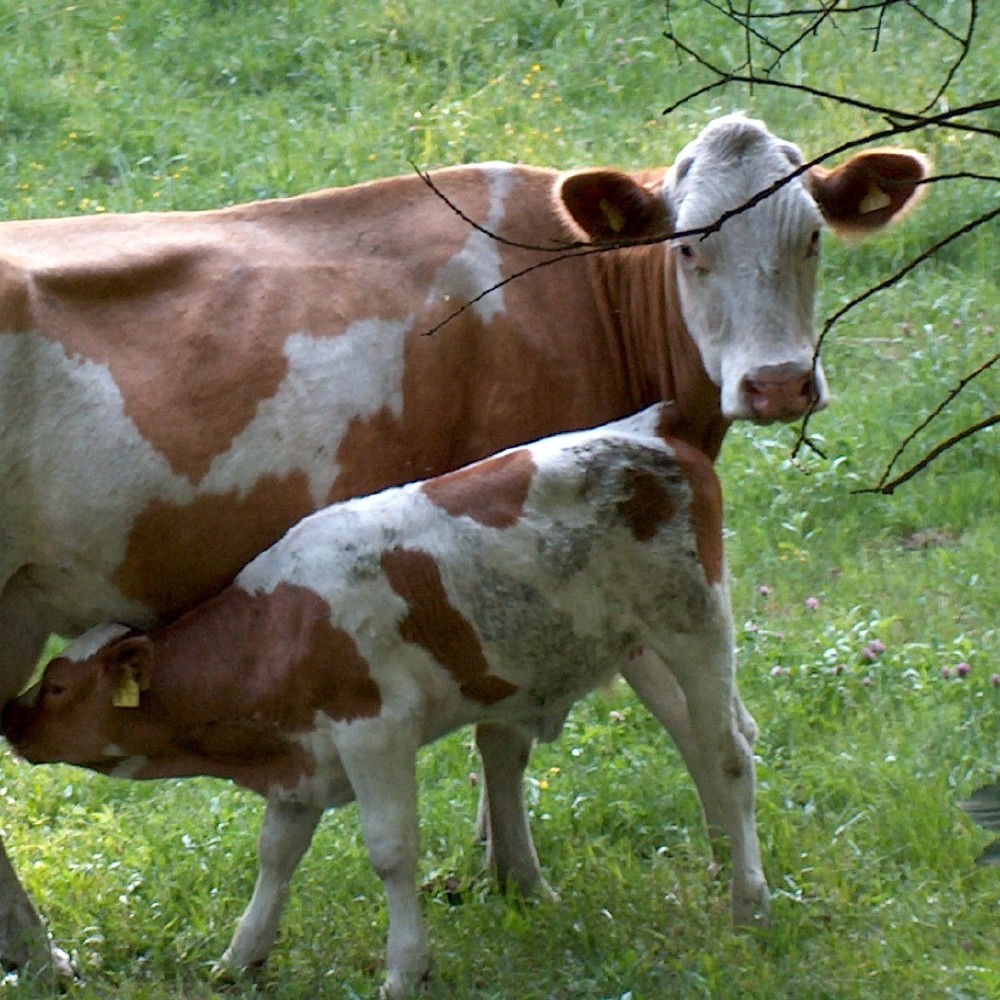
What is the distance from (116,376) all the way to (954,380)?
4523 millimetres

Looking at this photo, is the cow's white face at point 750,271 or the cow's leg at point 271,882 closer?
the cow's white face at point 750,271

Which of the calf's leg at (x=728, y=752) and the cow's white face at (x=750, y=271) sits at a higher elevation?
the cow's white face at (x=750, y=271)

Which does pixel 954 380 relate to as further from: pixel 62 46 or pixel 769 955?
pixel 62 46

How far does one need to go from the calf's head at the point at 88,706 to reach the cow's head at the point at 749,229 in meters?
1.70

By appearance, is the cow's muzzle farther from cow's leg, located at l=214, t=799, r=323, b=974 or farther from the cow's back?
cow's leg, located at l=214, t=799, r=323, b=974

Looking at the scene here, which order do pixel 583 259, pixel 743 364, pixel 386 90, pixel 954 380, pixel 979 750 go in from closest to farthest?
pixel 743 364
pixel 583 259
pixel 979 750
pixel 954 380
pixel 386 90

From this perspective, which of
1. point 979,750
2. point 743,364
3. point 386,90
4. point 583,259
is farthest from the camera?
point 386,90

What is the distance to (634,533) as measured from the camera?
4.69 metres

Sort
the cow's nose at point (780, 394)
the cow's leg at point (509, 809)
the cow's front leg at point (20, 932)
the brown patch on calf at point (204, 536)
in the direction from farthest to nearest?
the cow's leg at point (509, 809), the cow's front leg at point (20, 932), the brown patch on calf at point (204, 536), the cow's nose at point (780, 394)

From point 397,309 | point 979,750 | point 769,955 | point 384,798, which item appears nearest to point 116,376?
point 397,309

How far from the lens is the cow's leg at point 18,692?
489 centimetres

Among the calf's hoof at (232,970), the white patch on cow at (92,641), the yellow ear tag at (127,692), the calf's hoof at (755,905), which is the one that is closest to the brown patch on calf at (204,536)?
the white patch on cow at (92,641)

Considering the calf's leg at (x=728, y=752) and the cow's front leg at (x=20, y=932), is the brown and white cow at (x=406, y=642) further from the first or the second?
the cow's front leg at (x=20, y=932)

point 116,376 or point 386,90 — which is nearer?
point 116,376
